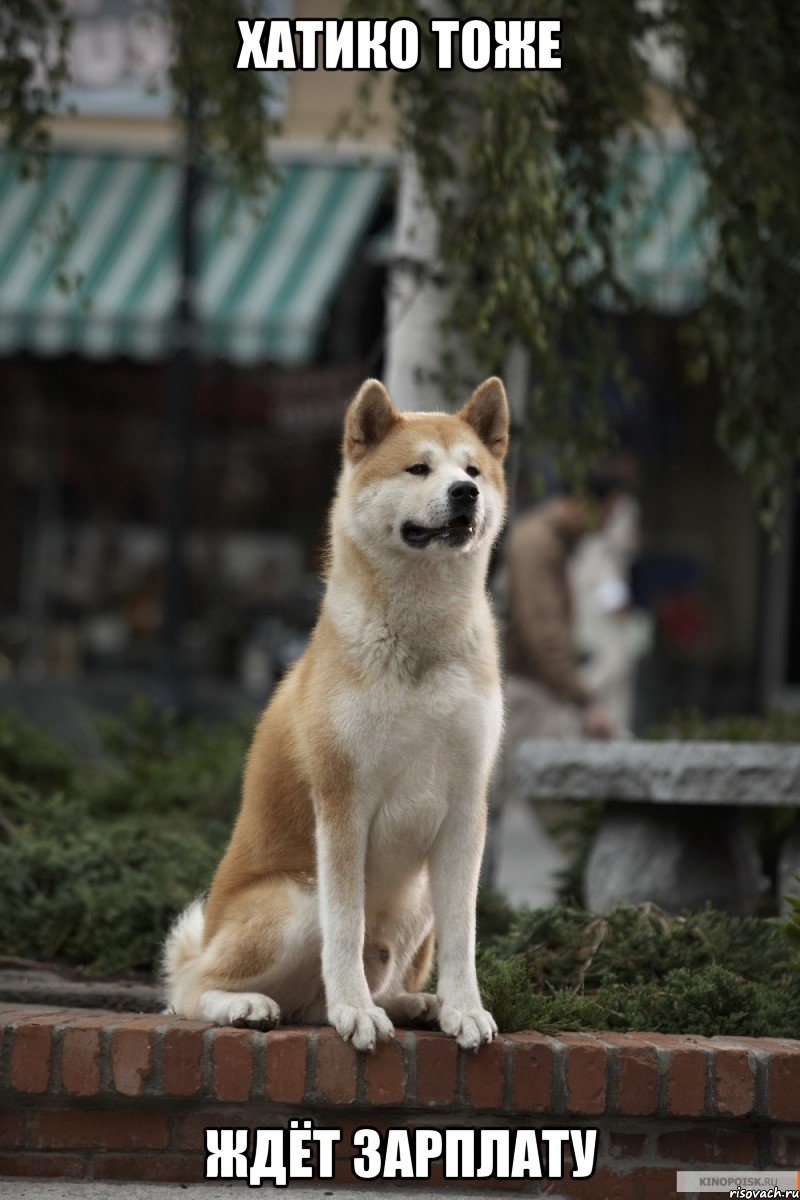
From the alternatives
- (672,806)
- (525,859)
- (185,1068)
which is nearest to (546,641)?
(525,859)

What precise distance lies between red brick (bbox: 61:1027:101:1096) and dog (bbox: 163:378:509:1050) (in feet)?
0.87

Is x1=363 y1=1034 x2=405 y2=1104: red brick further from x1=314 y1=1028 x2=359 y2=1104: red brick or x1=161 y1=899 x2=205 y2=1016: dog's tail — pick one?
x1=161 y1=899 x2=205 y2=1016: dog's tail

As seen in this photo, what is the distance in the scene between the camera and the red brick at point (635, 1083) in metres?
3.46

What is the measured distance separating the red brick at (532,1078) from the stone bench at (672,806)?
1854 mm

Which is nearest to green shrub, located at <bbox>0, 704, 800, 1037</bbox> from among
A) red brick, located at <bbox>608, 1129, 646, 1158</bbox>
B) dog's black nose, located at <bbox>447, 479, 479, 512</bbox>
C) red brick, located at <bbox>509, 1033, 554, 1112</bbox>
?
red brick, located at <bbox>509, 1033, 554, 1112</bbox>

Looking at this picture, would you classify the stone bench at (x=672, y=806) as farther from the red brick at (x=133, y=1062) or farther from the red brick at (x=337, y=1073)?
the red brick at (x=133, y=1062)

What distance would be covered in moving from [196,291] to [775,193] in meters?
7.05

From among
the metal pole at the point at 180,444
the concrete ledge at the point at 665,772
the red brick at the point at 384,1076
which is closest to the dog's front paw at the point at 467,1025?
the red brick at the point at 384,1076

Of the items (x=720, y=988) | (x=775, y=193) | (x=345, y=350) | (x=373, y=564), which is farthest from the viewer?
(x=345, y=350)

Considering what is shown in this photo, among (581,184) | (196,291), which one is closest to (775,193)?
(581,184)

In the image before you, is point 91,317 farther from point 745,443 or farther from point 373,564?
point 373,564

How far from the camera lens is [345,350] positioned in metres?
Result: 13.1

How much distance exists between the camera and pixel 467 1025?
343 cm

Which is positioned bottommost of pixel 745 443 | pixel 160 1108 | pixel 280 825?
pixel 160 1108
